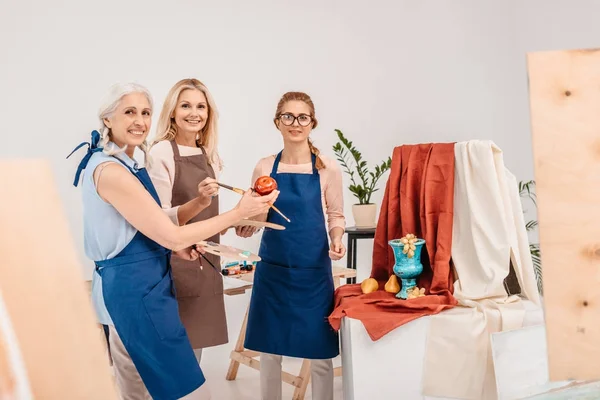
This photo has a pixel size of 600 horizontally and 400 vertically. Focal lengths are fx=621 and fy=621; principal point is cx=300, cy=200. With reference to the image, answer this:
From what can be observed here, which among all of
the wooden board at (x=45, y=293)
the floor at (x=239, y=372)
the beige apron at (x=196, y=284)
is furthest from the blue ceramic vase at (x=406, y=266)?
the wooden board at (x=45, y=293)

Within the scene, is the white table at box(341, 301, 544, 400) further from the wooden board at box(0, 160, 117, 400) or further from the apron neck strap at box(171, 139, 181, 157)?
→ the wooden board at box(0, 160, 117, 400)

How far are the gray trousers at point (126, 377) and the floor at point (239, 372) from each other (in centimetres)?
194

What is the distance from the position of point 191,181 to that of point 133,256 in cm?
79

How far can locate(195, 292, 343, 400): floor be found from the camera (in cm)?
428

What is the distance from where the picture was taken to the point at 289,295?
298cm

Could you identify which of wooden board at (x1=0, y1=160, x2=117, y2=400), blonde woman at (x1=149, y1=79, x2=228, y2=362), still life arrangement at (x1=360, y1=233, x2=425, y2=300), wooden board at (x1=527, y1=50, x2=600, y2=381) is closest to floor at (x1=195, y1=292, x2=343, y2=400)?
blonde woman at (x1=149, y1=79, x2=228, y2=362)

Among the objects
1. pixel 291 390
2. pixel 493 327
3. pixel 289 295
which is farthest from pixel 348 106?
pixel 493 327

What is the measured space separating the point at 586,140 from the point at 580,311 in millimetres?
384

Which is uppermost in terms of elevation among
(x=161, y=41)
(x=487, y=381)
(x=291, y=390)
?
(x=161, y=41)

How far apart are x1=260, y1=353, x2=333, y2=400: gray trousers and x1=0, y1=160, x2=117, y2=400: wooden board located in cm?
213

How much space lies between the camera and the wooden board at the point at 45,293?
3.23 feet

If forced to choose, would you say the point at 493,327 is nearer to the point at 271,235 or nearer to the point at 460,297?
the point at 460,297

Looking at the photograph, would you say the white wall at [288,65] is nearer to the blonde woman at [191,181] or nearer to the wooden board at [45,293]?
the blonde woman at [191,181]

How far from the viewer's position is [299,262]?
9.82 feet
